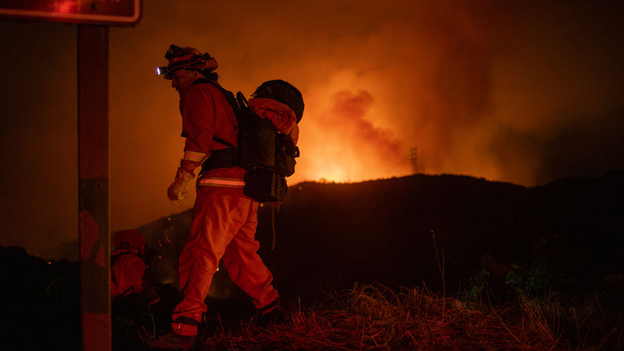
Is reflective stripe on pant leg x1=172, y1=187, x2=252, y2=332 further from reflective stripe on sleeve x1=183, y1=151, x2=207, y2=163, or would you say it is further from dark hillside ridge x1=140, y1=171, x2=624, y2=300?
dark hillside ridge x1=140, y1=171, x2=624, y2=300

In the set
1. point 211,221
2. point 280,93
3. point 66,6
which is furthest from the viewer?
point 280,93

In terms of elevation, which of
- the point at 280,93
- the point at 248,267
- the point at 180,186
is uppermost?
the point at 280,93

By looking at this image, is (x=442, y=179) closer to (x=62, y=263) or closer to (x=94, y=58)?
(x=62, y=263)

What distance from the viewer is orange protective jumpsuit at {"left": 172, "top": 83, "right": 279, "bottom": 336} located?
11.0ft

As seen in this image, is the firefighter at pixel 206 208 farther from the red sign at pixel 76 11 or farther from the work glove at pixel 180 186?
the red sign at pixel 76 11

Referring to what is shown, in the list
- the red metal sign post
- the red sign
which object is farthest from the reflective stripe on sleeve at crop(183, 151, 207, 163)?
the red sign

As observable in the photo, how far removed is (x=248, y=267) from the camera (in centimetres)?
366

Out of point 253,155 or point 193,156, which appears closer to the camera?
point 193,156

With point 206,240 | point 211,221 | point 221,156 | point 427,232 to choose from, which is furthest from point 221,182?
point 427,232

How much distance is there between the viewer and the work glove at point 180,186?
3342 mm

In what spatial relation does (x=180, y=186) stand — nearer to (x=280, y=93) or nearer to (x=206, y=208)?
(x=206, y=208)

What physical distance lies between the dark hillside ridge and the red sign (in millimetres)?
3852

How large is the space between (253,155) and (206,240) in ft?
2.37

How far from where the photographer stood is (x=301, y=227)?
8805mm
